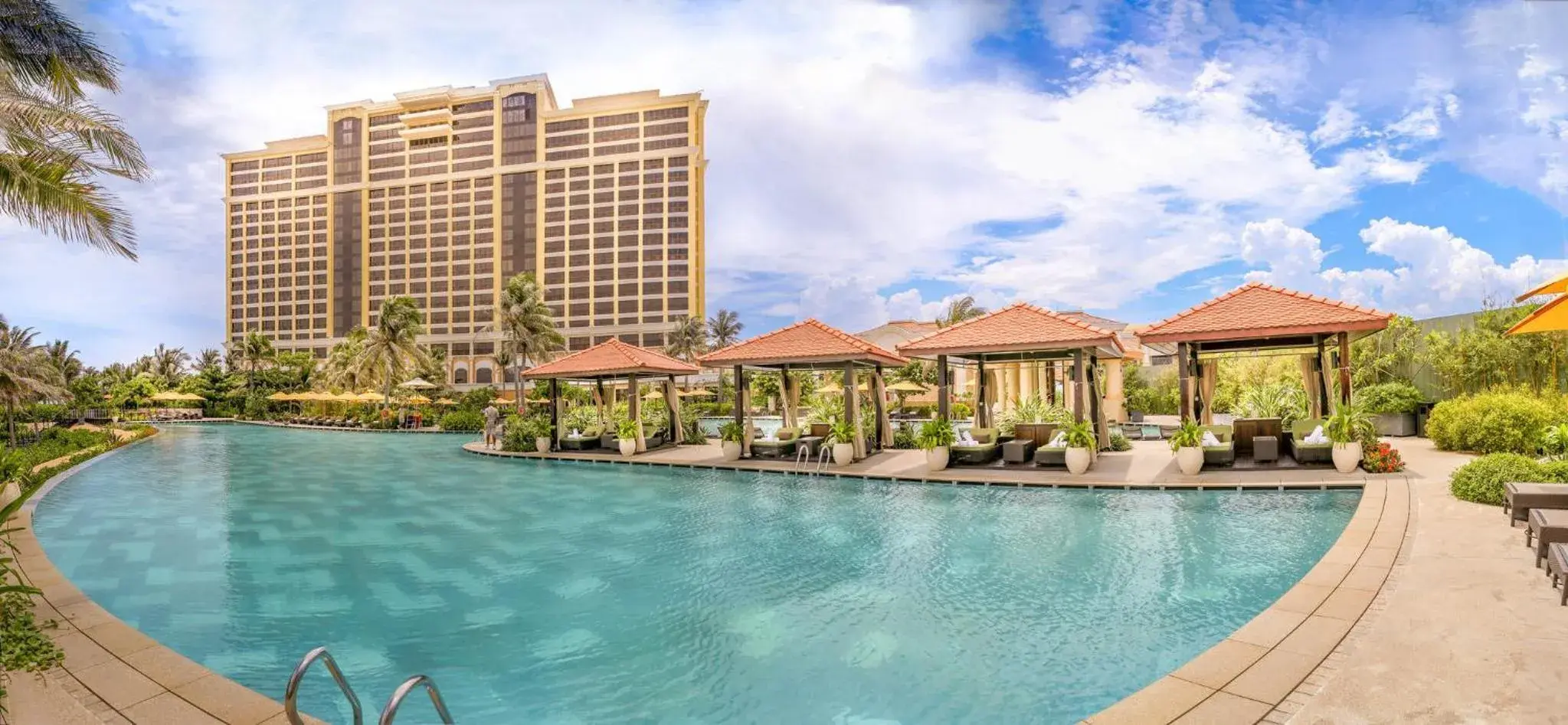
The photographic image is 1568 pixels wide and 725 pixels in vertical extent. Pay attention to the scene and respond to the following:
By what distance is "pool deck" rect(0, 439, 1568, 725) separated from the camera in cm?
327

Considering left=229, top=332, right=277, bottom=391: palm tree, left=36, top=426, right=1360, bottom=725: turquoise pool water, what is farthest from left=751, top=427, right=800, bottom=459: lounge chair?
left=229, top=332, right=277, bottom=391: palm tree

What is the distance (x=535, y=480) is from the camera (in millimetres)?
14727

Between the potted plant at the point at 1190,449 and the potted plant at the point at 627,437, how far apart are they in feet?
39.4

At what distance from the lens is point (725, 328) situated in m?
62.9

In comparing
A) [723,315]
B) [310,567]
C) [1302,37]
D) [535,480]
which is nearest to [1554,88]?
[1302,37]

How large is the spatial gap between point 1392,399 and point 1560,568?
1552cm

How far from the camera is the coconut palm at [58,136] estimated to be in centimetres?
964

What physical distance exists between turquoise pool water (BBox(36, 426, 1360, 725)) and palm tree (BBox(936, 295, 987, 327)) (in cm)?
2708

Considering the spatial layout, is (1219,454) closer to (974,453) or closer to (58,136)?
(974,453)

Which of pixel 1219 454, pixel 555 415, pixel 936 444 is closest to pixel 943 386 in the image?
pixel 936 444

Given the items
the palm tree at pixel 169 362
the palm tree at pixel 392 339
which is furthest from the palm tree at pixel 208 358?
the palm tree at pixel 392 339

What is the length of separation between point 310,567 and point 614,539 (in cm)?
319

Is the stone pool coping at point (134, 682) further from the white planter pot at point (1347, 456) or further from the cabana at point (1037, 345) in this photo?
the white planter pot at point (1347, 456)

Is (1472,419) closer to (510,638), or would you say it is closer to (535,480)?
(510,638)
